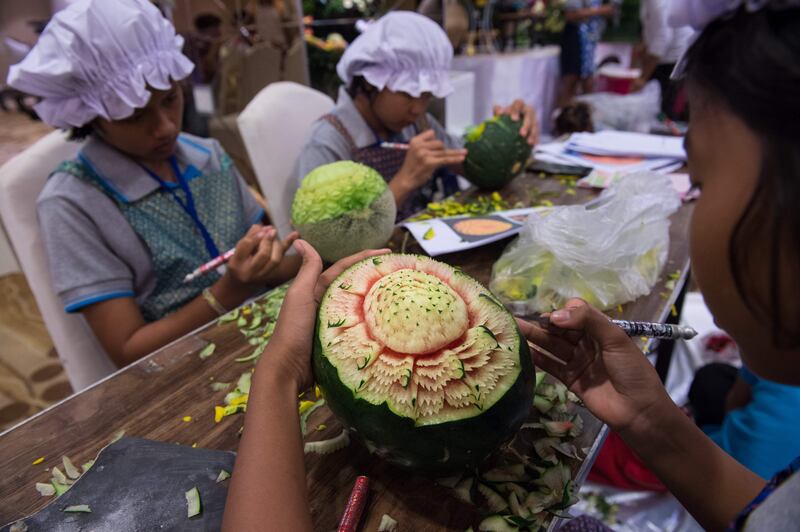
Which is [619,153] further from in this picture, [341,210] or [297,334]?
[297,334]

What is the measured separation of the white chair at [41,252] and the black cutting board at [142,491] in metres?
0.76

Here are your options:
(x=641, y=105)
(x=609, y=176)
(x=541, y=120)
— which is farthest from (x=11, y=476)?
(x=541, y=120)

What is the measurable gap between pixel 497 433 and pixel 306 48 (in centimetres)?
385

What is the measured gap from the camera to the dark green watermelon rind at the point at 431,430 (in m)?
0.64

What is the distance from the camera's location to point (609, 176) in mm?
1863

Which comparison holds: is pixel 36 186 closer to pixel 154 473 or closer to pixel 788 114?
pixel 154 473

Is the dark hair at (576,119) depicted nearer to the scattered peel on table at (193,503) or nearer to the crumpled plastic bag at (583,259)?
the crumpled plastic bag at (583,259)

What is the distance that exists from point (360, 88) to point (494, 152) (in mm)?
622

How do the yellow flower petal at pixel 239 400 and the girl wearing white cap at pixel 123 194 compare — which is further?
the girl wearing white cap at pixel 123 194

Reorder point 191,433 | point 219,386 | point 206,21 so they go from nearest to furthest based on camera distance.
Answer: point 191,433 → point 219,386 → point 206,21

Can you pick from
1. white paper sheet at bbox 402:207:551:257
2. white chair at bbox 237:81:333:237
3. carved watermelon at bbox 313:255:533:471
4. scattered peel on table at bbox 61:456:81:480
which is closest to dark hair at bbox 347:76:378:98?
white chair at bbox 237:81:333:237

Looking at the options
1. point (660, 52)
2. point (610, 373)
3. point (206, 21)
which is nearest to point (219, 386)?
point (610, 373)

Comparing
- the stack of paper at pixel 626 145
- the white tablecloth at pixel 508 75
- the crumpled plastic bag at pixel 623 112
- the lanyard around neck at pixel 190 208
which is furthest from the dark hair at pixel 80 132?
the white tablecloth at pixel 508 75

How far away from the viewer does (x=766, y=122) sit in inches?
18.1
